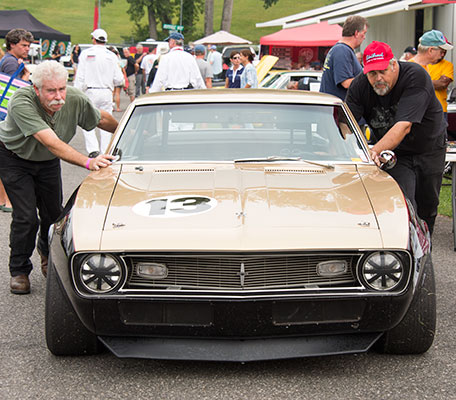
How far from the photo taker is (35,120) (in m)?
5.03

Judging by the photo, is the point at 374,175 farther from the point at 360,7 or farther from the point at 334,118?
the point at 360,7

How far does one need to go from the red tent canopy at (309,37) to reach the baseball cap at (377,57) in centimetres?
1850

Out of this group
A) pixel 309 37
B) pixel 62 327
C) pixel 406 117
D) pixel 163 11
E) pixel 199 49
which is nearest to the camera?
pixel 62 327

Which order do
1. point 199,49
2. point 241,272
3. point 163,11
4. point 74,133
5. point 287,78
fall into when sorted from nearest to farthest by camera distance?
point 241,272, point 74,133, point 287,78, point 199,49, point 163,11

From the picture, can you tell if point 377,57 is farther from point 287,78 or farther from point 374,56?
point 287,78

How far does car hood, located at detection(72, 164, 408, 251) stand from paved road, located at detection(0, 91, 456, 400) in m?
0.69

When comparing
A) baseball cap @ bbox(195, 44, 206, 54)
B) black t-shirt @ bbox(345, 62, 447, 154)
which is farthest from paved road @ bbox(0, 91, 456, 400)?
baseball cap @ bbox(195, 44, 206, 54)

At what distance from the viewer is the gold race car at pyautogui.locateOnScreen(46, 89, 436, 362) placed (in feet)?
11.6

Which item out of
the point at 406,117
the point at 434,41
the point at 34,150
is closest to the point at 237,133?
the point at 406,117

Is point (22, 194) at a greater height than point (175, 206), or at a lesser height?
lesser

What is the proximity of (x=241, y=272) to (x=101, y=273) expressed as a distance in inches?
26.1

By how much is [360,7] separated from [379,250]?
66.4 ft

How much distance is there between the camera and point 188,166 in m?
4.66

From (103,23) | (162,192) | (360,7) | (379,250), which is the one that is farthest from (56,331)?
(103,23)
